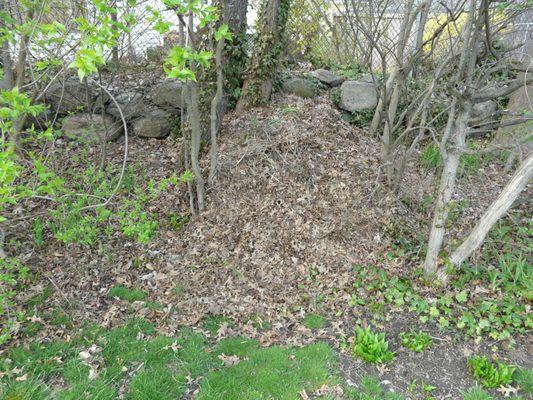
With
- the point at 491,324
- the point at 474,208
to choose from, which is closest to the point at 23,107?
the point at 491,324

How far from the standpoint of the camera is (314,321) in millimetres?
3945

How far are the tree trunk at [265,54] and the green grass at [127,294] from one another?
11.3ft

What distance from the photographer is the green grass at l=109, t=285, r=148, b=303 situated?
13.8 feet

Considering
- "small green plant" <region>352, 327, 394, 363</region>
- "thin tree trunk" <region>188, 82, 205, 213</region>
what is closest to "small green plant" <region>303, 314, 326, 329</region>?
"small green plant" <region>352, 327, 394, 363</region>

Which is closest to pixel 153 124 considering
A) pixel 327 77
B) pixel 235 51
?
pixel 235 51

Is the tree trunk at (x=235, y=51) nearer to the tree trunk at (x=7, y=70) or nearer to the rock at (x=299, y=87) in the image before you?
the rock at (x=299, y=87)

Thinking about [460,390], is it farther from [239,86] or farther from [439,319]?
[239,86]

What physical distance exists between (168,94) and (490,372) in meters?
5.74

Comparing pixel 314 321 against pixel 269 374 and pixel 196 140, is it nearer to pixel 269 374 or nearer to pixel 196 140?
pixel 269 374

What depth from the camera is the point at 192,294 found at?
4258mm

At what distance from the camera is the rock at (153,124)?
6.62 meters

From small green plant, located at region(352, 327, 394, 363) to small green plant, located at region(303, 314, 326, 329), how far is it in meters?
0.40

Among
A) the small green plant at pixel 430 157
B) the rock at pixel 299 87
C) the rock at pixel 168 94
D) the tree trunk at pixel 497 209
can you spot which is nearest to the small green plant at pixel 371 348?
the tree trunk at pixel 497 209

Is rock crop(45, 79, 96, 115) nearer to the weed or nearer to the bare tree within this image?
the bare tree
